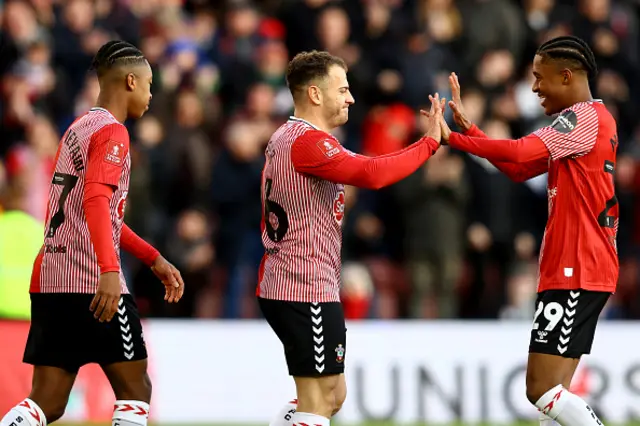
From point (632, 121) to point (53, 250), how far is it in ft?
32.6

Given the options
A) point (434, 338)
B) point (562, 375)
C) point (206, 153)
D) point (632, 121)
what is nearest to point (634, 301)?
point (632, 121)

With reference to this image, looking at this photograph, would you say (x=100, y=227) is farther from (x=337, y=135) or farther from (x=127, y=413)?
(x=337, y=135)

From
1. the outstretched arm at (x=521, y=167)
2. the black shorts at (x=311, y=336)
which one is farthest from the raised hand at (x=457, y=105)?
the black shorts at (x=311, y=336)

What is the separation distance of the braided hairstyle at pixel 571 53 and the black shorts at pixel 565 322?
4.50ft

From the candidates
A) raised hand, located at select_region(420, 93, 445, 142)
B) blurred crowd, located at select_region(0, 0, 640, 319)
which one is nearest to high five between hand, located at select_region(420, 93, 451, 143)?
raised hand, located at select_region(420, 93, 445, 142)

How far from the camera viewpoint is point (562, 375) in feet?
26.1

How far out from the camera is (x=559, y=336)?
7.94m

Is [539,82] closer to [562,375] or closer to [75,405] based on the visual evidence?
[562,375]

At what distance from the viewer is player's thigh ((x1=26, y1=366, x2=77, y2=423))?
7590 mm

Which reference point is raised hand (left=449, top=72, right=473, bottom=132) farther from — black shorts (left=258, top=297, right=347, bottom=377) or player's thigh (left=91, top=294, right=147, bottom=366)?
player's thigh (left=91, top=294, right=147, bottom=366)

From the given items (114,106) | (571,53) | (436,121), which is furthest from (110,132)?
(571,53)

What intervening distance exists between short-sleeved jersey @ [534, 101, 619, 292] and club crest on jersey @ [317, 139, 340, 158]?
126cm

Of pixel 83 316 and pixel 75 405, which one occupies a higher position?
pixel 83 316

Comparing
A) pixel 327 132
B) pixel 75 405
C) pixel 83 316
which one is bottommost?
pixel 75 405
